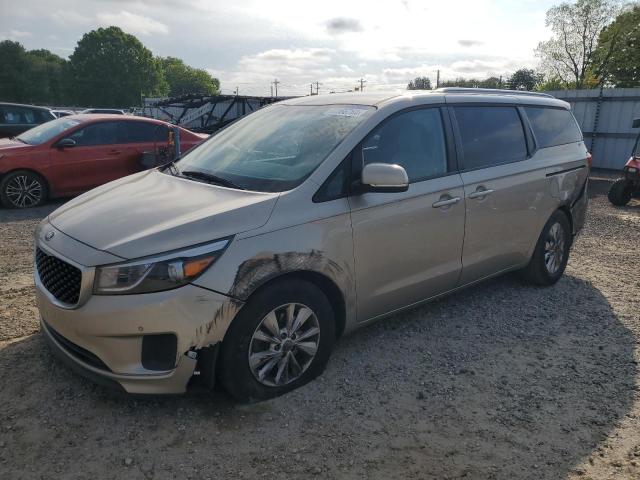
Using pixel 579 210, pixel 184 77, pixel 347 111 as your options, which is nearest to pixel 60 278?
pixel 347 111

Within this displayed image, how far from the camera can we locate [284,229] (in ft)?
9.44

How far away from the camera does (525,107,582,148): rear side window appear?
472 cm

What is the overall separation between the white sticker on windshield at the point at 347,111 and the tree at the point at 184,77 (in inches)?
4660

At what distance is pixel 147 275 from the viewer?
8.34 ft

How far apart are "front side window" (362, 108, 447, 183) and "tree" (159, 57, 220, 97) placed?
11848 centimetres

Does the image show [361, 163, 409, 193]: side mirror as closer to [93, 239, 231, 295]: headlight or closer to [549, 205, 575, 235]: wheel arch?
[93, 239, 231, 295]: headlight

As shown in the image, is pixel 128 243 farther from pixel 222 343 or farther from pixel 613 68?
pixel 613 68

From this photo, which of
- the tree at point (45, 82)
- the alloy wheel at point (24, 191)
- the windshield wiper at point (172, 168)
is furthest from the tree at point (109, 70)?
the windshield wiper at point (172, 168)

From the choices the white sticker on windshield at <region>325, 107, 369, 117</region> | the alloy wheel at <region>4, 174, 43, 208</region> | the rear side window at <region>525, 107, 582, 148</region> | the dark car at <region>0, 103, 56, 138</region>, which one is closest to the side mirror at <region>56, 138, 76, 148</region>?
the alloy wheel at <region>4, 174, 43, 208</region>

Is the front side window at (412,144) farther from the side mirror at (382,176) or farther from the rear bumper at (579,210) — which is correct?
the rear bumper at (579,210)

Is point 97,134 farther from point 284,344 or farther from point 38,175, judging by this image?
point 284,344

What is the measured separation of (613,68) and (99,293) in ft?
124

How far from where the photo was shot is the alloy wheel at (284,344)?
2.88 metres

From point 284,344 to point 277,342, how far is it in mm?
55
